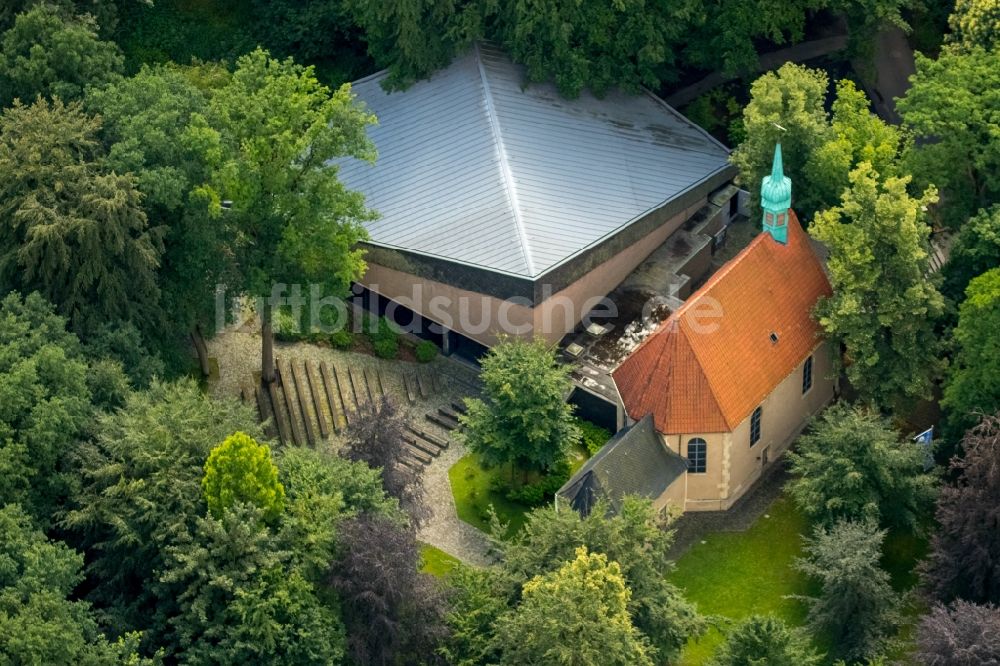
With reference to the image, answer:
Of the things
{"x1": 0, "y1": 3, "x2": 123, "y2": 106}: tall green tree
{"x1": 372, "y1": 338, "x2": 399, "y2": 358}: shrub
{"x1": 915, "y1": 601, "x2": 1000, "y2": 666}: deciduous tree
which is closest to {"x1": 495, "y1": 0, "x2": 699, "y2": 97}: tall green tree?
{"x1": 372, "y1": 338, "x2": 399, "y2": 358}: shrub

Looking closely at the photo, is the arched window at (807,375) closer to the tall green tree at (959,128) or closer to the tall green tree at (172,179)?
the tall green tree at (959,128)

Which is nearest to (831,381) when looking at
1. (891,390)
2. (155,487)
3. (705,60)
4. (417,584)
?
(891,390)

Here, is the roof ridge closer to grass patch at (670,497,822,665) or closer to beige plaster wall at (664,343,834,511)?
beige plaster wall at (664,343,834,511)

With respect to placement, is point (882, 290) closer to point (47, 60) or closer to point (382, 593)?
point (382, 593)

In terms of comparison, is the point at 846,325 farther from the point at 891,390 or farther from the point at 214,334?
the point at 214,334

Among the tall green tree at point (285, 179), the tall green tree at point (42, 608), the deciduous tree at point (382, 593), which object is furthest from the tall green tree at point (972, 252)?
the tall green tree at point (42, 608)

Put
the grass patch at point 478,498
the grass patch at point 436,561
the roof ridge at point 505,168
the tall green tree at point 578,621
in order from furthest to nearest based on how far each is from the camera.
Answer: the roof ridge at point 505,168 → the grass patch at point 478,498 → the grass patch at point 436,561 → the tall green tree at point 578,621
